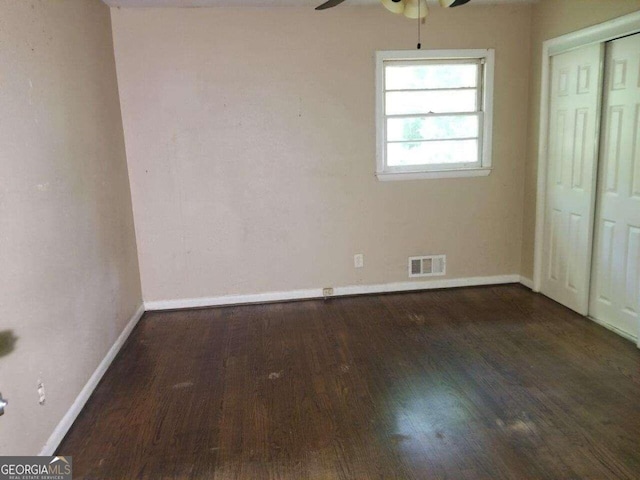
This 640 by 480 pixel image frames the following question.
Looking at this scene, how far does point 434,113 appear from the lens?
13.6ft

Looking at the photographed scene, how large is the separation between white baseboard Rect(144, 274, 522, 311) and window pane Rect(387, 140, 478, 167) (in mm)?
1125

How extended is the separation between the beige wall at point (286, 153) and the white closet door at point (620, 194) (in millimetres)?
983

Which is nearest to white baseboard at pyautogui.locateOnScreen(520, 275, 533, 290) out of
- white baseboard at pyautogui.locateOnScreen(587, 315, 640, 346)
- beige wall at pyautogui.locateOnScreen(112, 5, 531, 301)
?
beige wall at pyautogui.locateOnScreen(112, 5, 531, 301)

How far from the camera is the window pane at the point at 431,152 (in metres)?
4.23

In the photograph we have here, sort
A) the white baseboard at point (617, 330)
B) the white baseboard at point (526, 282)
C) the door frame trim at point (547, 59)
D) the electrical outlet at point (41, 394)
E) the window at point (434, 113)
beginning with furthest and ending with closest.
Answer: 1. the white baseboard at point (526, 282)
2. the window at point (434, 113)
3. the white baseboard at point (617, 330)
4. the door frame trim at point (547, 59)
5. the electrical outlet at point (41, 394)

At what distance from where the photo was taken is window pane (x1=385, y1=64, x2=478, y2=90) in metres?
4.11

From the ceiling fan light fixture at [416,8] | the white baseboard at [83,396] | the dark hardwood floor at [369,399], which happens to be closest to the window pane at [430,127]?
the dark hardwood floor at [369,399]

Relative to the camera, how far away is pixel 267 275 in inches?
167

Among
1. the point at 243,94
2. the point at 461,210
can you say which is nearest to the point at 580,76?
the point at 461,210

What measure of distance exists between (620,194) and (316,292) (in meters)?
2.51

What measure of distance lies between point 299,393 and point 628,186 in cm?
260

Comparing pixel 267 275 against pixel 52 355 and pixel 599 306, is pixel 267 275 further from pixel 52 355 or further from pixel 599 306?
pixel 599 306

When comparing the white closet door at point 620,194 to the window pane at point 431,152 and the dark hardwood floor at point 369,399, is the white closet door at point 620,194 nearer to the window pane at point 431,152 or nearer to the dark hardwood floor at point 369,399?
the dark hardwood floor at point 369,399

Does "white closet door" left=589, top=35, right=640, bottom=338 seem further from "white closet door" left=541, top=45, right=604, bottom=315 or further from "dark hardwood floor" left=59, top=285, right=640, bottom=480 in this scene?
"dark hardwood floor" left=59, top=285, right=640, bottom=480
